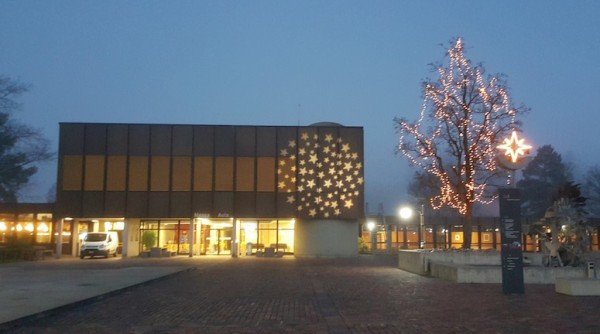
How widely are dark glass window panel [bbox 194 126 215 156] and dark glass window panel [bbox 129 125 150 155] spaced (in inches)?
122

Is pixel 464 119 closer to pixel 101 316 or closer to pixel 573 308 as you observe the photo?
pixel 573 308

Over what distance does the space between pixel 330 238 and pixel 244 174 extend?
23.4 feet

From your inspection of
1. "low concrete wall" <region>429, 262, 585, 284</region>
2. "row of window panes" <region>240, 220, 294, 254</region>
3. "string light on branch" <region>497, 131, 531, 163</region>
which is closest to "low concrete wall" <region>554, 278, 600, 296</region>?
"low concrete wall" <region>429, 262, 585, 284</region>

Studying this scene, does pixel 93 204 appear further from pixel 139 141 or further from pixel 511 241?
pixel 511 241

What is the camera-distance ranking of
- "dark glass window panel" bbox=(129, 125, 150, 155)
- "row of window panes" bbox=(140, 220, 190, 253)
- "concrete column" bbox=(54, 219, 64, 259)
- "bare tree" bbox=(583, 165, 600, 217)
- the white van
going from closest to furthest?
1. the white van
2. "concrete column" bbox=(54, 219, 64, 259)
3. "dark glass window panel" bbox=(129, 125, 150, 155)
4. "row of window panes" bbox=(140, 220, 190, 253)
5. "bare tree" bbox=(583, 165, 600, 217)

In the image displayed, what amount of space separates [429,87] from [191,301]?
65.0 feet

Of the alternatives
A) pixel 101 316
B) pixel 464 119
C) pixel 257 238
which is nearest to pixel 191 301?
pixel 101 316

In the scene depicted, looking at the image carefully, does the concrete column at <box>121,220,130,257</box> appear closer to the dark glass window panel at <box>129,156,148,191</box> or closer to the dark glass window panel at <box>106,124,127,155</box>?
the dark glass window panel at <box>129,156,148,191</box>

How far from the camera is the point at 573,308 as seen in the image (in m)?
14.5

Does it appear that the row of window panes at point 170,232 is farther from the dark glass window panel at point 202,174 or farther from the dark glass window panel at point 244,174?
the dark glass window panel at point 244,174

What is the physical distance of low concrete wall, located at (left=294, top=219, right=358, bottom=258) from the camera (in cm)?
4406

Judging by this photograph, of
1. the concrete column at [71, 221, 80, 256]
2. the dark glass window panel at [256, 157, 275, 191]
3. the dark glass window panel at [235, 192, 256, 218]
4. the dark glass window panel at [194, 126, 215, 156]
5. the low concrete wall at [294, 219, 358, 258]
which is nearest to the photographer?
the dark glass window panel at [194, 126, 215, 156]

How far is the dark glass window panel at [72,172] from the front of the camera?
140ft

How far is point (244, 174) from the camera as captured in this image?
43562 millimetres
